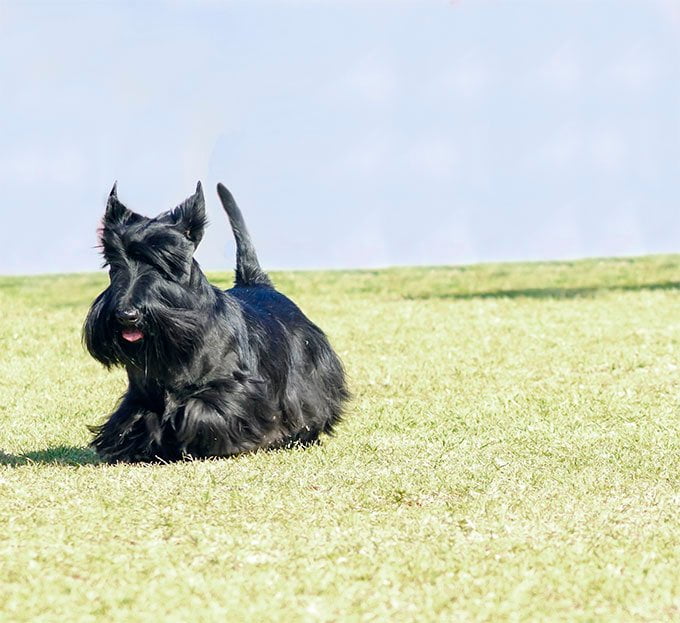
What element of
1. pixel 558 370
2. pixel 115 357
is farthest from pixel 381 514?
pixel 558 370

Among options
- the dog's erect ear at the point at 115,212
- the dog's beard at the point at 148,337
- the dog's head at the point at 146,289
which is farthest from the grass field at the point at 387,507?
the dog's erect ear at the point at 115,212

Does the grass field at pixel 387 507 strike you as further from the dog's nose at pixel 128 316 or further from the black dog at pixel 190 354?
the dog's nose at pixel 128 316

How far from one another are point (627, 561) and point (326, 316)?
1536cm

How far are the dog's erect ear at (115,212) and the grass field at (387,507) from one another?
177cm

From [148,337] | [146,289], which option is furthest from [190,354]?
[146,289]

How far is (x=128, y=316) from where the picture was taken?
775 cm

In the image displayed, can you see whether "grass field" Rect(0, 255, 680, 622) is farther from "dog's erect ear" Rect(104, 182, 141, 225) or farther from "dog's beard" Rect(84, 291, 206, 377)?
"dog's erect ear" Rect(104, 182, 141, 225)

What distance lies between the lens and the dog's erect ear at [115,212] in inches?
317

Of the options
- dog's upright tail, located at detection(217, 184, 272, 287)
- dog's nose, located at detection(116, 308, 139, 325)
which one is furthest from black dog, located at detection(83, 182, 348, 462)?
dog's upright tail, located at detection(217, 184, 272, 287)

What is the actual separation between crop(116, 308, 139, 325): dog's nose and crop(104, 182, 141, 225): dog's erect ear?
681 millimetres

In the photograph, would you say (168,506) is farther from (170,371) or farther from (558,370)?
(558,370)

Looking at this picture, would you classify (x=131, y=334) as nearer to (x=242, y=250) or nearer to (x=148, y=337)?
(x=148, y=337)

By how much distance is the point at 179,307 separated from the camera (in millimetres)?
8109

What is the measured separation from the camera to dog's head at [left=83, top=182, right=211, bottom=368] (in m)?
7.84
